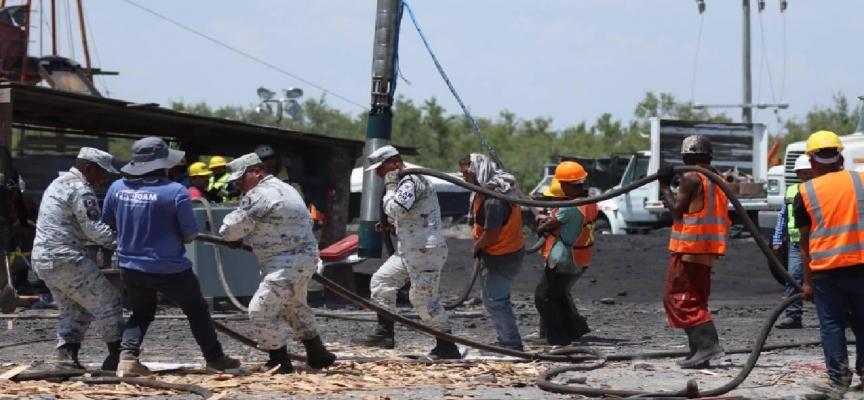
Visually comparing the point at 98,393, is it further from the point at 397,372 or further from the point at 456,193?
the point at 456,193

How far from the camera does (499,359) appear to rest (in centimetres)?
986

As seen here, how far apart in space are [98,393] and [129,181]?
5.00 feet

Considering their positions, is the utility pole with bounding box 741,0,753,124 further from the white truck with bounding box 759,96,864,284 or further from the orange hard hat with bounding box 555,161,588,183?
the orange hard hat with bounding box 555,161,588,183

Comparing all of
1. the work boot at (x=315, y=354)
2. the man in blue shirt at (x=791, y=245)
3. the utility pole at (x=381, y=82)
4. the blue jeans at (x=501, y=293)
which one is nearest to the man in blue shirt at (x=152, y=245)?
the work boot at (x=315, y=354)

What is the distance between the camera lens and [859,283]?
772 centimetres

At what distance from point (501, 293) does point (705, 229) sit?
192 centimetres

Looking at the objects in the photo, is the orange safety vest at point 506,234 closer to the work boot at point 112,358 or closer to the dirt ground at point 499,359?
the dirt ground at point 499,359

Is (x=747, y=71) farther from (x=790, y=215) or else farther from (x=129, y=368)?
(x=129, y=368)

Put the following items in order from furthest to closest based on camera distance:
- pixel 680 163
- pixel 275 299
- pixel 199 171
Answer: pixel 680 163 < pixel 199 171 < pixel 275 299

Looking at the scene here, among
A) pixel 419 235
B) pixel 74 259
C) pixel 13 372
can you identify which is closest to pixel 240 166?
pixel 74 259

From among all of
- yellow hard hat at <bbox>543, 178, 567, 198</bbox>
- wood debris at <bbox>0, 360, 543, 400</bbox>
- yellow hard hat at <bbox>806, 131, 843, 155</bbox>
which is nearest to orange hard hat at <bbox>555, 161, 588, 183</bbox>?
yellow hard hat at <bbox>543, 178, 567, 198</bbox>

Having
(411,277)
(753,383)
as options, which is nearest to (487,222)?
(411,277)

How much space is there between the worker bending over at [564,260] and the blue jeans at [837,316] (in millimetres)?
3401

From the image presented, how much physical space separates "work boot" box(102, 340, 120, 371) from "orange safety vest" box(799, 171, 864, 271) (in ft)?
15.4
